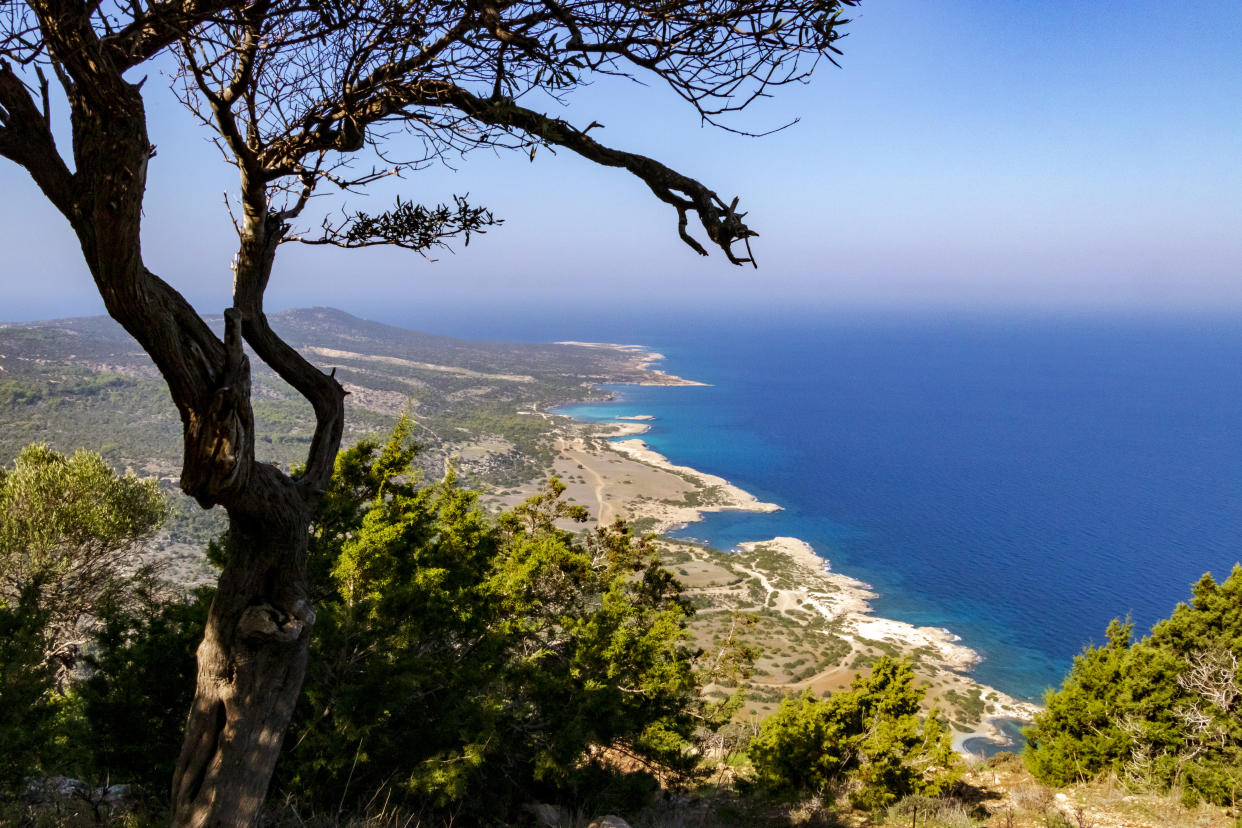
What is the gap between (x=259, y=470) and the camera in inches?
114

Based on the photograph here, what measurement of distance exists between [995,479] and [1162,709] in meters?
62.8

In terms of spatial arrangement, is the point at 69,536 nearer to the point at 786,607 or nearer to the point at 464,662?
the point at 464,662

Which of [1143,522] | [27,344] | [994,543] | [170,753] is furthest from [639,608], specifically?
[27,344]

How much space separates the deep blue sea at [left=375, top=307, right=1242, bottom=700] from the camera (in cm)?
4009

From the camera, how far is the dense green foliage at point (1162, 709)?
29.4 feet

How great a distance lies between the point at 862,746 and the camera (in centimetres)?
1036

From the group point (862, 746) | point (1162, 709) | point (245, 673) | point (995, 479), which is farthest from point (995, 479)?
Answer: point (245, 673)

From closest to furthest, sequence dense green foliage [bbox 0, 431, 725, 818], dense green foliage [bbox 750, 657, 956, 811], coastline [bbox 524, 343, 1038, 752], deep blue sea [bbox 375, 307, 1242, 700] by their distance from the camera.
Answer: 1. dense green foliage [bbox 0, 431, 725, 818]
2. dense green foliage [bbox 750, 657, 956, 811]
3. coastline [bbox 524, 343, 1038, 752]
4. deep blue sea [bbox 375, 307, 1242, 700]

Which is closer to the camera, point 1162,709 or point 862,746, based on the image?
point 1162,709

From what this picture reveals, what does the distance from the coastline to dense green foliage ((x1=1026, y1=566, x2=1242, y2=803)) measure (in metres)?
3.01

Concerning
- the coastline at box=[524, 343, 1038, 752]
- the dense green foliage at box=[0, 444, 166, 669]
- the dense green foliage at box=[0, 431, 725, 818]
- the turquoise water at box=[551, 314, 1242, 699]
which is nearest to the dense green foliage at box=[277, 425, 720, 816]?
the dense green foliage at box=[0, 431, 725, 818]

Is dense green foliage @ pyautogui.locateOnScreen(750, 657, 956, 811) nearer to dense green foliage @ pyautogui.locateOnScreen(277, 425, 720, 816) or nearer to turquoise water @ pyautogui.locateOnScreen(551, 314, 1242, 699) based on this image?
dense green foliage @ pyautogui.locateOnScreen(277, 425, 720, 816)

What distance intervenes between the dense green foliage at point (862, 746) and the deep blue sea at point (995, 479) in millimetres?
23509

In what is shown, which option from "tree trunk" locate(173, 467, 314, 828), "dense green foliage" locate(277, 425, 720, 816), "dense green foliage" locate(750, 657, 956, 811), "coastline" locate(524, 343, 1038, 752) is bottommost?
"coastline" locate(524, 343, 1038, 752)
